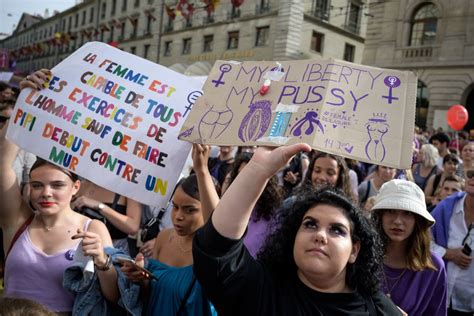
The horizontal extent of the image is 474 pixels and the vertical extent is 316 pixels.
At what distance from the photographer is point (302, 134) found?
5.39 ft

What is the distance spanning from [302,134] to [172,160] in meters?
0.87

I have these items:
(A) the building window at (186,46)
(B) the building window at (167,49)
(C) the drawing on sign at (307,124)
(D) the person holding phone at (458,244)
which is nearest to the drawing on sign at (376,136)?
(C) the drawing on sign at (307,124)

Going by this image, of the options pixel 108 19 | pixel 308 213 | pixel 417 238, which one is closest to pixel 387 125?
pixel 308 213

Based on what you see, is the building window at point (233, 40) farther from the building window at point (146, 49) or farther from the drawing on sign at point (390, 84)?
the drawing on sign at point (390, 84)

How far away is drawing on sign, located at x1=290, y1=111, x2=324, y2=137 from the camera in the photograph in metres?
1.65

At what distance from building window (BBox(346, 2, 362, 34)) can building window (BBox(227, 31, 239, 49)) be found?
23.8 feet

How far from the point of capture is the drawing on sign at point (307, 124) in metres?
1.65

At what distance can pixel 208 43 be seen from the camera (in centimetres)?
2803

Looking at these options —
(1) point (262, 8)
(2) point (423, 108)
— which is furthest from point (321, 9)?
(2) point (423, 108)

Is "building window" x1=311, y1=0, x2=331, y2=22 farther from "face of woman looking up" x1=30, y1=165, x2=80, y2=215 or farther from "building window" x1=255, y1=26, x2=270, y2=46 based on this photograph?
"face of woman looking up" x1=30, y1=165, x2=80, y2=215

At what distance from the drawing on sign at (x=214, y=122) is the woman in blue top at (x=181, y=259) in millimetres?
147

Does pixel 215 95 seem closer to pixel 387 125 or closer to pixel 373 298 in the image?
pixel 387 125

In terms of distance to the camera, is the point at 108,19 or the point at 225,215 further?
the point at 108,19

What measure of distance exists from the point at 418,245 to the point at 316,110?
1.13 meters
